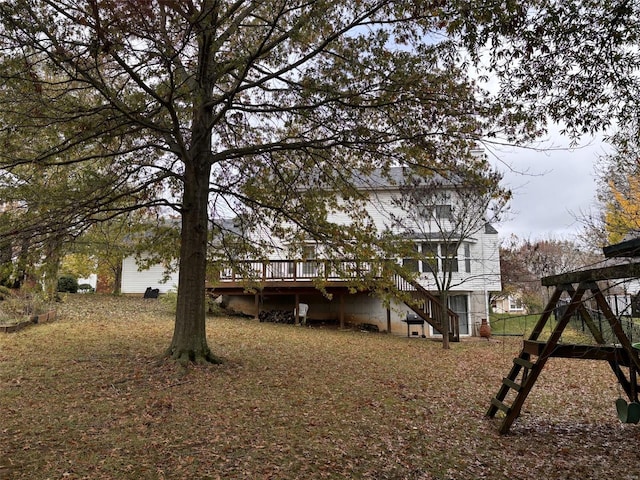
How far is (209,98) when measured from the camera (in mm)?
8469

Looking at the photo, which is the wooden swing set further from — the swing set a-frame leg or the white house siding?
the white house siding

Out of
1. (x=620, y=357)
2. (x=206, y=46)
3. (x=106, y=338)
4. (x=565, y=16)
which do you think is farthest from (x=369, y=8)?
(x=106, y=338)

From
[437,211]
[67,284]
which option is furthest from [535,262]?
[67,284]

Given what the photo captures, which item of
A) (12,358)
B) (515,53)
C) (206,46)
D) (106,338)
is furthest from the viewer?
(106,338)

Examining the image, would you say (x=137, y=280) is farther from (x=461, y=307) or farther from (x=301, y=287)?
Answer: (x=461, y=307)

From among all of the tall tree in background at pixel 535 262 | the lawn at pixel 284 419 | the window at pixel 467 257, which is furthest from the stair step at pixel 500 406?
the tall tree in background at pixel 535 262

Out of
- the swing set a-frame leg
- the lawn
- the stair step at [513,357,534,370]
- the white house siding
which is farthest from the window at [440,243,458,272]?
the white house siding

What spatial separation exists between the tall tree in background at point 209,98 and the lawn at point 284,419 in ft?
5.86

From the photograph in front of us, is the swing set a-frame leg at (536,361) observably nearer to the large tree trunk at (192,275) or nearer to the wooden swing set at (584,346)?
the wooden swing set at (584,346)

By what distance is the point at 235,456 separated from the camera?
14.7ft

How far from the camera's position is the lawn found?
4.27 meters

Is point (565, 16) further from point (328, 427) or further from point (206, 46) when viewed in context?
point (328, 427)

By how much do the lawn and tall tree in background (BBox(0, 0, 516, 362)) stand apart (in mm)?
1785

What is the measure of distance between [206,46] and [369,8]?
2508 mm
